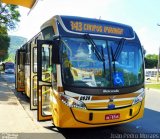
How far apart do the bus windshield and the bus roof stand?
10.8 inches

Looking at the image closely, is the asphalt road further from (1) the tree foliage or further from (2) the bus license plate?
(1) the tree foliage

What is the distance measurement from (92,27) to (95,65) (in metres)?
1.08

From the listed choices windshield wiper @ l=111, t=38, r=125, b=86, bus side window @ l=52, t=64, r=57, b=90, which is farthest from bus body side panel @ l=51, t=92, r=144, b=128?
windshield wiper @ l=111, t=38, r=125, b=86

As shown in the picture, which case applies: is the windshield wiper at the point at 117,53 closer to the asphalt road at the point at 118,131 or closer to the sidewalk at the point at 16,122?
the asphalt road at the point at 118,131

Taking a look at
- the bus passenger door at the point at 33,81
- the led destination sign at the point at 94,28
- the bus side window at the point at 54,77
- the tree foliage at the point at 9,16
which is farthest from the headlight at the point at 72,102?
the tree foliage at the point at 9,16

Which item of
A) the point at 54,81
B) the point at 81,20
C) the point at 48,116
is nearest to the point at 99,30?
the point at 81,20

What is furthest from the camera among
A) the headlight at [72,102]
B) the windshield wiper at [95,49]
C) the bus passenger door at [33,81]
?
the bus passenger door at [33,81]

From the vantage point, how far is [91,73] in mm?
8133

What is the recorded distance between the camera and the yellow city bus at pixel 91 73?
311 inches

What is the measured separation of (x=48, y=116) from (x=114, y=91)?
6.61ft

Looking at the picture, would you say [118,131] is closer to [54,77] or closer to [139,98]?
[139,98]

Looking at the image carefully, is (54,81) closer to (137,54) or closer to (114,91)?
(114,91)

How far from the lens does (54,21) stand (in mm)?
8625

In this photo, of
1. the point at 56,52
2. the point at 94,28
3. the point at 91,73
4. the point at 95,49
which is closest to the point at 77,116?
the point at 91,73
